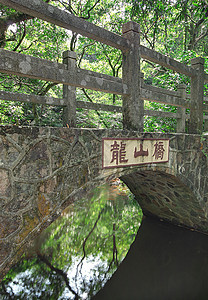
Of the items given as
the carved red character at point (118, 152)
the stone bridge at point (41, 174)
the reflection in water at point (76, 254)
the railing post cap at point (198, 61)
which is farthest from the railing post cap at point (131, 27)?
the reflection in water at point (76, 254)

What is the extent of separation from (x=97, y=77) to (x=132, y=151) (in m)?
1.10

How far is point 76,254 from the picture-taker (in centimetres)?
432

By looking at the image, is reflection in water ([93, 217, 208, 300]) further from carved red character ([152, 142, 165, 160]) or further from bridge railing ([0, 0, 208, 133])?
bridge railing ([0, 0, 208, 133])

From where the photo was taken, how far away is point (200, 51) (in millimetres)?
10203

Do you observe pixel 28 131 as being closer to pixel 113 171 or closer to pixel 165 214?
pixel 113 171

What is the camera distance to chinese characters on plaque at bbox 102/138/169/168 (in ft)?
7.60

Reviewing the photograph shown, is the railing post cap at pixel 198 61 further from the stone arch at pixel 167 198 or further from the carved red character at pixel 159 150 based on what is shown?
the stone arch at pixel 167 198

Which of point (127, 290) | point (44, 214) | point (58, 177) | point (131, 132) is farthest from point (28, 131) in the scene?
point (127, 290)

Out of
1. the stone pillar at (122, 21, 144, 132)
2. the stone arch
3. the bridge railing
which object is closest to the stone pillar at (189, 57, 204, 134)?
the bridge railing

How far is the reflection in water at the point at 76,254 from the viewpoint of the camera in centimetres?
334

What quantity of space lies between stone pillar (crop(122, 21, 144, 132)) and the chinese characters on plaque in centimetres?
26

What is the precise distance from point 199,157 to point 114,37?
2.74m

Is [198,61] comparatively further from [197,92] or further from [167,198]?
[167,198]

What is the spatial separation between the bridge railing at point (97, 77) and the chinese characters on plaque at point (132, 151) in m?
0.26
